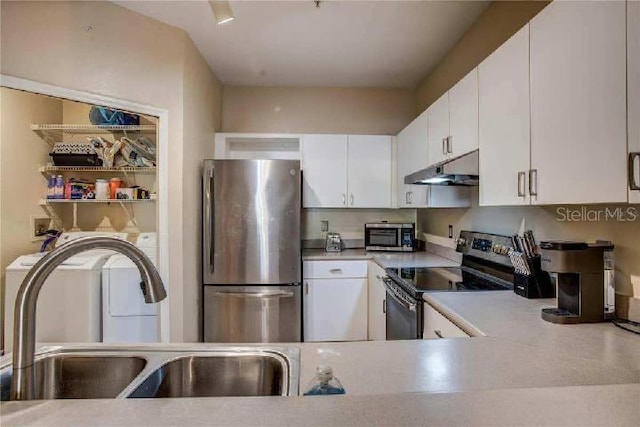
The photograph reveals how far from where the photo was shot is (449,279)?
2.08 m

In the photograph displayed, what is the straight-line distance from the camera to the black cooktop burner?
1824mm

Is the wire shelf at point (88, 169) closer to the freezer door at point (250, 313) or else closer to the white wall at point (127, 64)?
the white wall at point (127, 64)

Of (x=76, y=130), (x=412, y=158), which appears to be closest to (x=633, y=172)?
(x=412, y=158)

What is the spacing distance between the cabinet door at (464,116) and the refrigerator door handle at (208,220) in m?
1.85

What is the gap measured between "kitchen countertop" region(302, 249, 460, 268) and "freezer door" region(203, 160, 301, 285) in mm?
323

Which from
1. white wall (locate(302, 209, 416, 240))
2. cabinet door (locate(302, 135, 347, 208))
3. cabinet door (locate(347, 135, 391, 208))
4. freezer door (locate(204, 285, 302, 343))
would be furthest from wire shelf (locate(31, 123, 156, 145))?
cabinet door (locate(347, 135, 391, 208))

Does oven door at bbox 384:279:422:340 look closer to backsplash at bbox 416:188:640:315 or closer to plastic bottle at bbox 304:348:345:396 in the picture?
backsplash at bbox 416:188:640:315

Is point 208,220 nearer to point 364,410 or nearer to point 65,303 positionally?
point 65,303

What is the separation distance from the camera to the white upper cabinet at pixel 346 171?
3.39 m

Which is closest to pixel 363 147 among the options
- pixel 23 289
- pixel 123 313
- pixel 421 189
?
pixel 421 189

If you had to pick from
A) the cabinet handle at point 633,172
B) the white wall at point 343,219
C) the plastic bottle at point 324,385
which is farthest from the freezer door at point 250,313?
the cabinet handle at point 633,172

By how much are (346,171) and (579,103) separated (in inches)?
93.7

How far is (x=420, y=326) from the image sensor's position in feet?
5.84

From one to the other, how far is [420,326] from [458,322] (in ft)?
1.43
